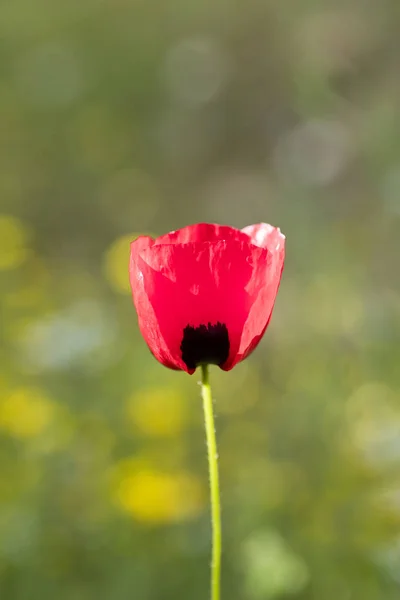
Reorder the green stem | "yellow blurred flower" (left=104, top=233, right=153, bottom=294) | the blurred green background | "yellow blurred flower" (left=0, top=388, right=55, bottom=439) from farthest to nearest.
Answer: "yellow blurred flower" (left=104, top=233, right=153, bottom=294), "yellow blurred flower" (left=0, top=388, right=55, bottom=439), the blurred green background, the green stem

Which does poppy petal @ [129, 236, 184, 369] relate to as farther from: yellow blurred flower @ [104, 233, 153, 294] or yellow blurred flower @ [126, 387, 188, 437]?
yellow blurred flower @ [104, 233, 153, 294]

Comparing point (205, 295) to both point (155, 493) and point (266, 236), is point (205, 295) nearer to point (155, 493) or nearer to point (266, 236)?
point (266, 236)

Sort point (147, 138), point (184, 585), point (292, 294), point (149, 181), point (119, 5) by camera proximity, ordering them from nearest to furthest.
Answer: point (184, 585)
point (292, 294)
point (149, 181)
point (147, 138)
point (119, 5)

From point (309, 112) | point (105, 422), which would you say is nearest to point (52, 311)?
point (105, 422)

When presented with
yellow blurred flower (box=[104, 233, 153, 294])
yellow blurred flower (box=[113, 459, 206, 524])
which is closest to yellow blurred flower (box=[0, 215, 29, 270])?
yellow blurred flower (box=[104, 233, 153, 294])

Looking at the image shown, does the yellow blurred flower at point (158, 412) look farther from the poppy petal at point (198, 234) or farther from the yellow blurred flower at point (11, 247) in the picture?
the poppy petal at point (198, 234)

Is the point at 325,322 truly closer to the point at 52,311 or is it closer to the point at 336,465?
the point at 336,465
